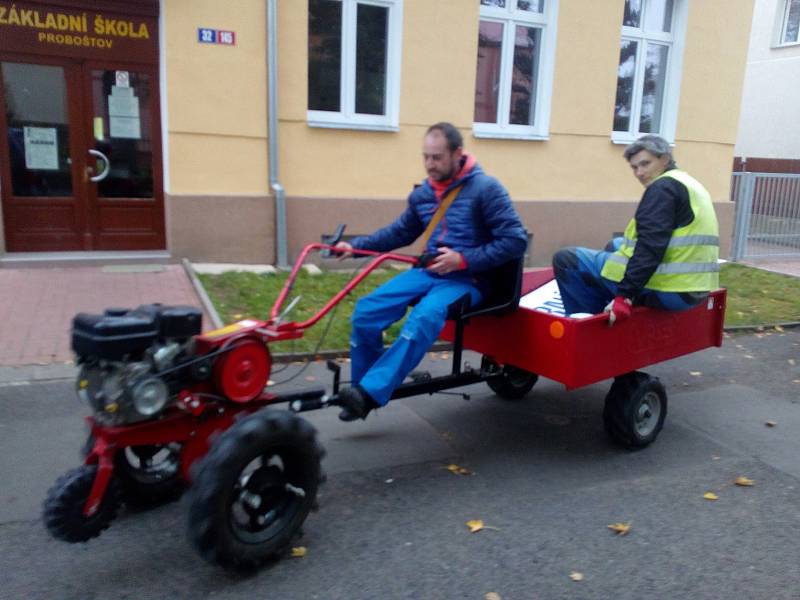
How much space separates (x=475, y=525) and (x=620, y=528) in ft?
2.31

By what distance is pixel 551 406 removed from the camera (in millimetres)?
5406

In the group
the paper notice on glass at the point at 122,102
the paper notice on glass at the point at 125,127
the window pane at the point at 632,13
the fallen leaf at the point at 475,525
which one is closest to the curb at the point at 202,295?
the paper notice on glass at the point at 125,127

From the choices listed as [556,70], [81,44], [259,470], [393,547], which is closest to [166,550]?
[259,470]

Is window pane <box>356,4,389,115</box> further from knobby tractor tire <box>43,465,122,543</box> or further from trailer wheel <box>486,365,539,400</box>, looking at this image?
knobby tractor tire <box>43,465,122,543</box>

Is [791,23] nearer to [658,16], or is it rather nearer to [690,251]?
[658,16]

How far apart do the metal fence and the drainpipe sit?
789 centimetres

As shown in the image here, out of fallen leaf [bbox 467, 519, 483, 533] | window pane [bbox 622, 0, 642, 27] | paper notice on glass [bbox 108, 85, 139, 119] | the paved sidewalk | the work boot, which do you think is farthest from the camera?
window pane [bbox 622, 0, 642, 27]

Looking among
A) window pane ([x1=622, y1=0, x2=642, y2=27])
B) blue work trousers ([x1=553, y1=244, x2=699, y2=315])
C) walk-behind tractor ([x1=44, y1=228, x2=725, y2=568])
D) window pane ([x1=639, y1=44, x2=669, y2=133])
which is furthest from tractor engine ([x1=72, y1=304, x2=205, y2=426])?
window pane ([x1=639, y1=44, x2=669, y2=133])

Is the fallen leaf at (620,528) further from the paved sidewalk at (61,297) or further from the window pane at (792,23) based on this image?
the window pane at (792,23)

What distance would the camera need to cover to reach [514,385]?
541 cm

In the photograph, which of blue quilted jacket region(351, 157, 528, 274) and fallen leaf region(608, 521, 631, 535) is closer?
fallen leaf region(608, 521, 631, 535)

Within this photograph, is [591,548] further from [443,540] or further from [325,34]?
[325,34]

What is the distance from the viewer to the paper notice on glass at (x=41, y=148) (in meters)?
8.81

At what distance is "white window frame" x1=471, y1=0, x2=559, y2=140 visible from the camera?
1062cm
